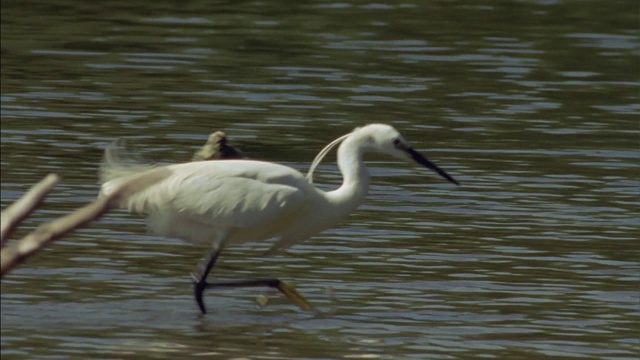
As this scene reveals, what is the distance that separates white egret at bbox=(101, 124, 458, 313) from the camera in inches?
350

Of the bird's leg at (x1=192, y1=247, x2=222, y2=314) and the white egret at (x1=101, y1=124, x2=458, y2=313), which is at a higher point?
the white egret at (x1=101, y1=124, x2=458, y2=313)

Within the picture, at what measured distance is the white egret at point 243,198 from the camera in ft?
29.1

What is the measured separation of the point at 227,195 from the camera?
8.87 meters

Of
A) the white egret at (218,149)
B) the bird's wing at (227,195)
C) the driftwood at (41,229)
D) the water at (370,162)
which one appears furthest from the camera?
the white egret at (218,149)

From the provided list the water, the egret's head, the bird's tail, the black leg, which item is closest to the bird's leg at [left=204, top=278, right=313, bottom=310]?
the black leg

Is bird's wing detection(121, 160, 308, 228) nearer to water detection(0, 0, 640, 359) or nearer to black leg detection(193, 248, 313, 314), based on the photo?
black leg detection(193, 248, 313, 314)

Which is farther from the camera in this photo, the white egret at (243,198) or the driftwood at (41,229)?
the white egret at (243,198)

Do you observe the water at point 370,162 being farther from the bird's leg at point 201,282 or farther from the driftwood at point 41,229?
the driftwood at point 41,229

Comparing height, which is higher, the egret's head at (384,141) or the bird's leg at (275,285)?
the egret's head at (384,141)

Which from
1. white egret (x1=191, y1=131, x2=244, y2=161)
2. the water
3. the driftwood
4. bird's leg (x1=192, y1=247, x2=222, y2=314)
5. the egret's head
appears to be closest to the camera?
the driftwood

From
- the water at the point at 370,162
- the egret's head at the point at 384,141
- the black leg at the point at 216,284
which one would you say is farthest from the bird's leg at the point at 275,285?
the egret's head at the point at 384,141

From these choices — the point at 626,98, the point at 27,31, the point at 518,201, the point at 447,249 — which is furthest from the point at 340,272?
the point at 27,31

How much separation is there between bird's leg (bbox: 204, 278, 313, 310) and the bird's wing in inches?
14.2

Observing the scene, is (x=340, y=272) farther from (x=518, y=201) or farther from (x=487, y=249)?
(x=518, y=201)
